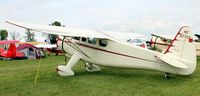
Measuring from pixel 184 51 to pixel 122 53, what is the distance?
91.1 inches

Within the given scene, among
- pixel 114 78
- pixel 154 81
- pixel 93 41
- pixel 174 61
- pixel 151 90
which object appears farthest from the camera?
pixel 93 41

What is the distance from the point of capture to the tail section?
33.8 feet

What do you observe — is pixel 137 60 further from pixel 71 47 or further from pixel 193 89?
pixel 71 47

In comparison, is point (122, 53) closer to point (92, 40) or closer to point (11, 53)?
point (92, 40)

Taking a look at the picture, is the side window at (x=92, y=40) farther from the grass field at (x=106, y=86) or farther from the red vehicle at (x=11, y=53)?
the red vehicle at (x=11, y=53)

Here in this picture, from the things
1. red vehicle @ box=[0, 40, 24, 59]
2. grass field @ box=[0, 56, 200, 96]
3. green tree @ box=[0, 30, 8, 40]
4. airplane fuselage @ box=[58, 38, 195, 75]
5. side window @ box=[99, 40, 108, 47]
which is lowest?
green tree @ box=[0, 30, 8, 40]

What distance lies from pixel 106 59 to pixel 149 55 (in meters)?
2.08

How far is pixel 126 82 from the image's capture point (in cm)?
1078

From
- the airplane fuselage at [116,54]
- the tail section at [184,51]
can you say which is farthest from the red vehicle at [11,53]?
the tail section at [184,51]

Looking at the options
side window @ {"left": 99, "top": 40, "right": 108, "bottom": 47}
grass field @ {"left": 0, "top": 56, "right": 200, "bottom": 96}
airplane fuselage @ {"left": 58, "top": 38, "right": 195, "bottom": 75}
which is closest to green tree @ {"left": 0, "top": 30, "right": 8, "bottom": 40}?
airplane fuselage @ {"left": 58, "top": 38, "right": 195, "bottom": 75}

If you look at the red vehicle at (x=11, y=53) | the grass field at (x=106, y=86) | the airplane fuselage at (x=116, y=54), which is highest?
the airplane fuselage at (x=116, y=54)

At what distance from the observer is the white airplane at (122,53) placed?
10398mm

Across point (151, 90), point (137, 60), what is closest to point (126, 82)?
point (137, 60)

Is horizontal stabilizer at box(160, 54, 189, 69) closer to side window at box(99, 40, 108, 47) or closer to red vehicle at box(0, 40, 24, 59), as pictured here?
side window at box(99, 40, 108, 47)
